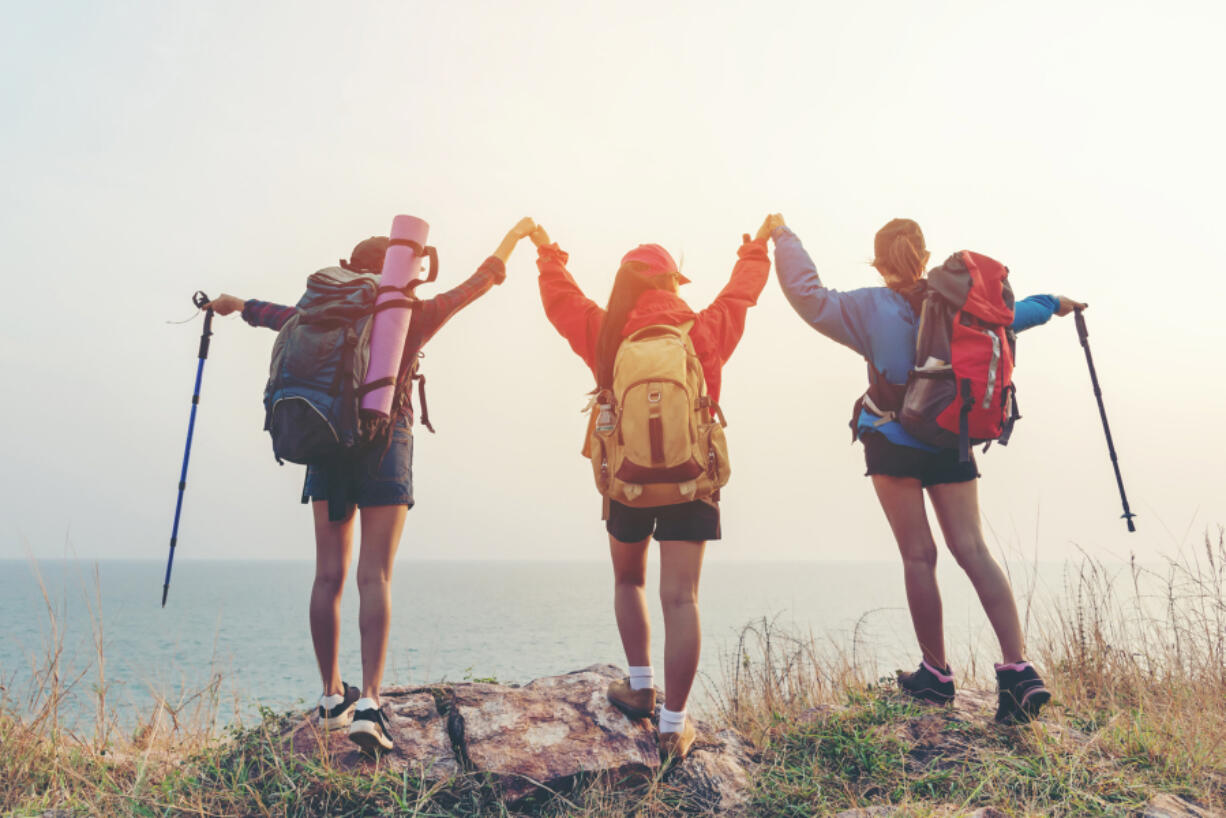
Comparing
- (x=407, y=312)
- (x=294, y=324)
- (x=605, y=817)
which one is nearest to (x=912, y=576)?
(x=605, y=817)

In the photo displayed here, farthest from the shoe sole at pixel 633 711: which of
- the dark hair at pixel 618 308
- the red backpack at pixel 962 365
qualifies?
the red backpack at pixel 962 365

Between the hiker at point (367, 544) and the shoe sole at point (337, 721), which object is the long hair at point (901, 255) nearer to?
the hiker at point (367, 544)

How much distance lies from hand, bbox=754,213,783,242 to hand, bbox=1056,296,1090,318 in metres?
1.94

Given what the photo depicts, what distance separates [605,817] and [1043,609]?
13.2 feet

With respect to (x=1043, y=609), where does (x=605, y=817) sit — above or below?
below

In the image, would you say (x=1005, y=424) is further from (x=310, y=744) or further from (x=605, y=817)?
(x=310, y=744)

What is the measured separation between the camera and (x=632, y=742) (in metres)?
3.75

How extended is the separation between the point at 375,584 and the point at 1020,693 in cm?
346

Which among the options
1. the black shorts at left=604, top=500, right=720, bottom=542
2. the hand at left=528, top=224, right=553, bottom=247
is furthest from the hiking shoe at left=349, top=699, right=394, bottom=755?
the hand at left=528, top=224, right=553, bottom=247

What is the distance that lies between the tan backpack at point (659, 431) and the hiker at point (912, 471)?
1031 mm

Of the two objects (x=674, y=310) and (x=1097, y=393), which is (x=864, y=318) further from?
(x=1097, y=393)

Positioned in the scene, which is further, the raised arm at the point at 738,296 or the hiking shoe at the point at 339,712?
the raised arm at the point at 738,296

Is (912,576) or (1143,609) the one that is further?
(1143,609)

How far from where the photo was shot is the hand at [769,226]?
460 cm
